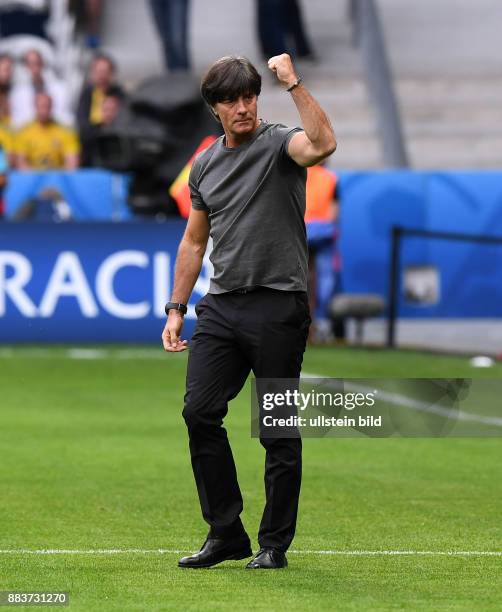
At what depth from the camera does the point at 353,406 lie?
749cm

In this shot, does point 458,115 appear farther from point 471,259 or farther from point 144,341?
point 144,341

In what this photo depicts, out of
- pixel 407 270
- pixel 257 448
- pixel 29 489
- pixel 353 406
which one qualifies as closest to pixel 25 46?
pixel 407 270

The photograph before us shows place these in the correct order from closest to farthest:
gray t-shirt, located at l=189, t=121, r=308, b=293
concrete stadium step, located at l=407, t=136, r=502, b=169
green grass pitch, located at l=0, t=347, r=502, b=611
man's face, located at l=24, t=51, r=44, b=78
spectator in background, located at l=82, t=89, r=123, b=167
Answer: green grass pitch, located at l=0, t=347, r=502, b=611, gray t-shirt, located at l=189, t=121, r=308, b=293, spectator in background, located at l=82, t=89, r=123, b=167, man's face, located at l=24, t=51, r=44, b=78, concrete stadium step, located at l=407, t=136, r=502, b=169

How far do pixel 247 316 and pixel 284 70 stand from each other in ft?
3.45

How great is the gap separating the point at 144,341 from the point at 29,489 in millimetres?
9069

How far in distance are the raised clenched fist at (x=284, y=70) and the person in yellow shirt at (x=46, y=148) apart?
16.6 m

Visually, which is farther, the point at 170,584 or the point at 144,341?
the point at 144,341

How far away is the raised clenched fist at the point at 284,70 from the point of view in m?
6.93

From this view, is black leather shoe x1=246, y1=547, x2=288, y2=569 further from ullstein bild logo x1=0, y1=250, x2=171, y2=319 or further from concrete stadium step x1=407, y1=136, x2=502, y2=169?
concrete stadium step x1=407, y1=136, x2=502, y2=169

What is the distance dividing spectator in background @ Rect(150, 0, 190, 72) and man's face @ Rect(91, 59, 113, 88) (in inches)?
83.4

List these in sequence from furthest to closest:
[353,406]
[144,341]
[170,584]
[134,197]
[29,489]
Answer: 1. [134,197]
2. [144,341]
3. [29,489]
4. [353,406]
5. [170,584]

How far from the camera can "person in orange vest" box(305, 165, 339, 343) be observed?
764 inches

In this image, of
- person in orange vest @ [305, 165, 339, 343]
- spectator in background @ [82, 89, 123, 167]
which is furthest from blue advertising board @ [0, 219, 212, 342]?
spectator in background @ [82, 89, 123, 167]

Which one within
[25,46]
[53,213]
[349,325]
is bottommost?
[349,325]
